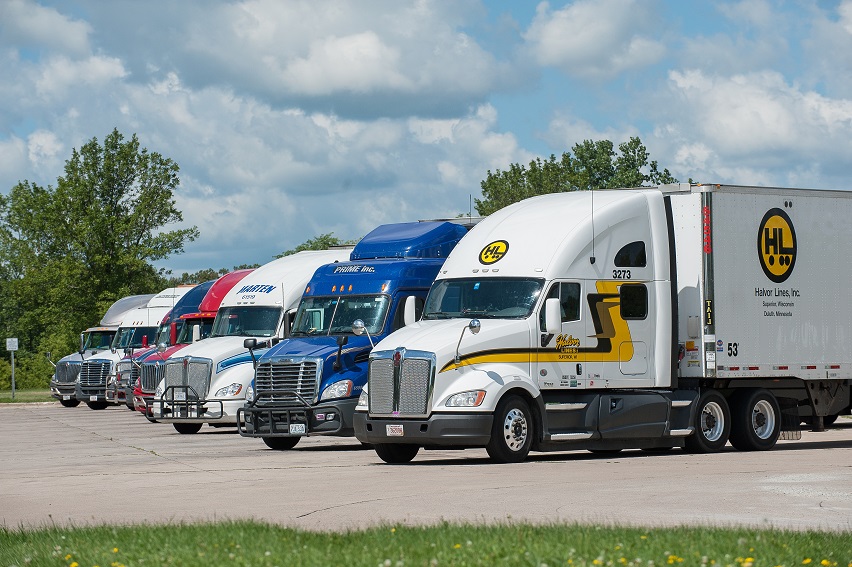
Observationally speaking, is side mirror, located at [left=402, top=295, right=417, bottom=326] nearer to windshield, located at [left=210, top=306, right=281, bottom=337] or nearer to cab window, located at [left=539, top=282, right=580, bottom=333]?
cab window, located at [left=539, top=282, right=580, bottom=333]

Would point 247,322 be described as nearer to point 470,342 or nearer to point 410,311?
point 410,311

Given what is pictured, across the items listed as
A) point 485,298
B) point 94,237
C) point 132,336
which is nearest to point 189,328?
point 132,336

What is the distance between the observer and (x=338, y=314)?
→ 23922 mm

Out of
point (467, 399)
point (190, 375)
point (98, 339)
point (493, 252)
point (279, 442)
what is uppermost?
point (493, 252)

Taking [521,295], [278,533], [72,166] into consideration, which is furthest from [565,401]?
[72,166]

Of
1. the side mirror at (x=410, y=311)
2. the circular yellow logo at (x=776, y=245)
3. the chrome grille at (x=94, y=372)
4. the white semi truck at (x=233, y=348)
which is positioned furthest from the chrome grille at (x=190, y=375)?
the chrome grille at (x=94, y=372)

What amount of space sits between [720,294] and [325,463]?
20.9 feet

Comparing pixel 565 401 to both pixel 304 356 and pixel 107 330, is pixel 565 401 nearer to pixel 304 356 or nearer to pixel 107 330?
pixel 304 356

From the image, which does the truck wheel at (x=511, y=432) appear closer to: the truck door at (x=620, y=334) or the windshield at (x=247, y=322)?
the truck door at (x=620, y=334)

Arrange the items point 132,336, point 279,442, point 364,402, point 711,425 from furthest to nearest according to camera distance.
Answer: point 132,336 → point 279,442 → point 711,425 → point 364,402

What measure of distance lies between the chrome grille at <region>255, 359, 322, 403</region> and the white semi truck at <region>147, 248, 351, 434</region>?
4.04 m

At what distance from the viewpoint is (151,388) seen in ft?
105

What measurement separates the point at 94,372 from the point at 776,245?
29.4m

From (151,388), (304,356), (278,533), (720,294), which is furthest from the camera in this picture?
(151,388)
